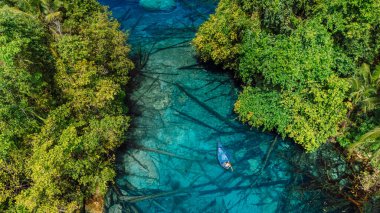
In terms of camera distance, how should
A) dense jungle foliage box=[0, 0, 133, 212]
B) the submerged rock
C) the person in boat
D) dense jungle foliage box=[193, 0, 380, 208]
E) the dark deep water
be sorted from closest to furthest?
dense jungle foliage box=[0, 0, 133, 212] < dense jungle foliage box=[193, 0, 380, 208] < the dark deep water < the person in boat < the submerged rock

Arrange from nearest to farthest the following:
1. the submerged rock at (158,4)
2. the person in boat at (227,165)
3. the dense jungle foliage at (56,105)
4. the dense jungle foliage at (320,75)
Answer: the dense jungle foliage at (56,105), the dense jungle foliage at (320,75), the person in boat at (227,165), the submerged rock at (158,4)

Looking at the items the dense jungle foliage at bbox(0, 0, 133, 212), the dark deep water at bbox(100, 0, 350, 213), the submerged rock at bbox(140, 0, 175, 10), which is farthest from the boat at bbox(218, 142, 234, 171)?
the submerged rock at bbox(140, 0, 175, 10)

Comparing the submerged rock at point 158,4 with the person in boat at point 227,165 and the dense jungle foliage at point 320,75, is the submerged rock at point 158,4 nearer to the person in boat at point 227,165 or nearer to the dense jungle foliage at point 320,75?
the dense jungle foliage at point 320,75

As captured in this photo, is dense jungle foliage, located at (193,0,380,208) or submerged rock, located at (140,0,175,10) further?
submerged rock, located at (140,0,175,10)

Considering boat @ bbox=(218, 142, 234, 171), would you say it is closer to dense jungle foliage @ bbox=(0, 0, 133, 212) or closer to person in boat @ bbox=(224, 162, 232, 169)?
person in boat @ bbox=(224, 162, 232, 169)

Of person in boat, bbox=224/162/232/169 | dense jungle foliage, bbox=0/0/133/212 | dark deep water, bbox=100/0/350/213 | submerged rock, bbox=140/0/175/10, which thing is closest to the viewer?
dense jungle foliage, bbox=0/0/133/212

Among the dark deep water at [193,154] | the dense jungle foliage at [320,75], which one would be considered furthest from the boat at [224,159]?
the dense jungle foliage at [320,75]

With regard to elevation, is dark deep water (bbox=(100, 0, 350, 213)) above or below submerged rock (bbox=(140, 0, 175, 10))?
below
